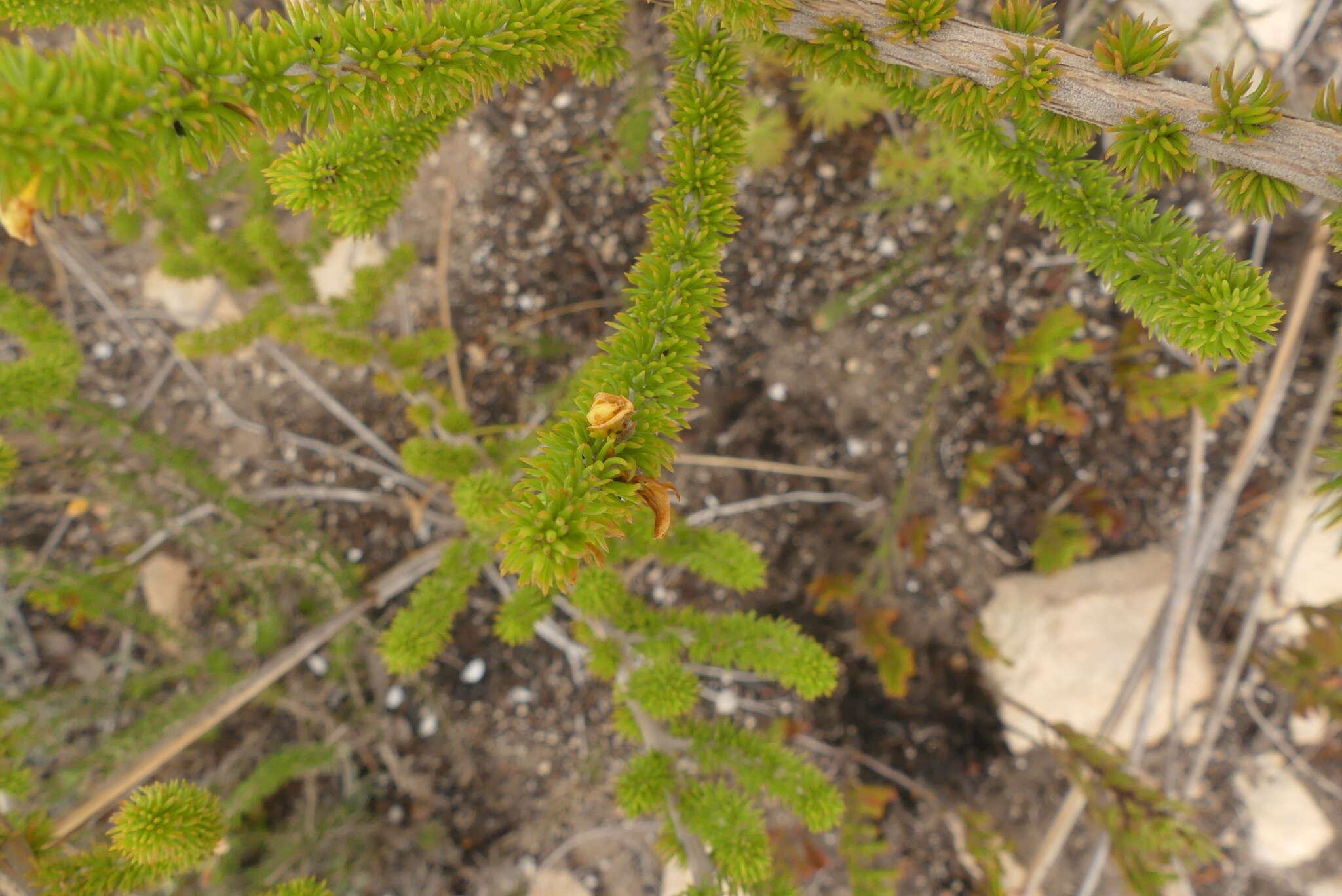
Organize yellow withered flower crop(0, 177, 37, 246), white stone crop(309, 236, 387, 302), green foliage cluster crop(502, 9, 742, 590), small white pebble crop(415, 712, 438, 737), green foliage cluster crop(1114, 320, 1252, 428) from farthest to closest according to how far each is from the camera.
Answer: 1. white stone crop(309, 236, 387, 302)
2. small white pebble crop(415, 712, 438, 737)
3. green foliage cluster crop(1114, 320, 1252, 428)
4. green foliage cluster crop(502, 9, 742, 590)
5. yellow withered flower crop(0, 177, 37, 246)

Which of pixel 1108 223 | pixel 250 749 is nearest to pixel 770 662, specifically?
pixel 1108 223

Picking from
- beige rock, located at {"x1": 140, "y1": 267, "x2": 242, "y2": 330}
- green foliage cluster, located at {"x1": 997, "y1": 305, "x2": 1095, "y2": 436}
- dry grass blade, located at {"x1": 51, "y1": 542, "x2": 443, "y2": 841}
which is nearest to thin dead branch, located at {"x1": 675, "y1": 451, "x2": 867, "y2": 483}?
green foliage cluster, located at {"x1": 997, "y1": 305, "x2": 1095, "y2": 436}

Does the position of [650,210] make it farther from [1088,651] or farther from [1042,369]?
[1088,651]

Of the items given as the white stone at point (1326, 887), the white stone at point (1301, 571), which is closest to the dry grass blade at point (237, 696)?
the white stone at point (1301, 571)

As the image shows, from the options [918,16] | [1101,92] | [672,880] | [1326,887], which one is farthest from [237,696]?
[1326,887]

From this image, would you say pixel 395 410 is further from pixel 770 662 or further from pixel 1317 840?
pixel 1317 840

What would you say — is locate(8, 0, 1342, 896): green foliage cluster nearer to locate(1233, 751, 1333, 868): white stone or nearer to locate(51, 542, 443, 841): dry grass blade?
locate(51, 542, 443, 841): dry grass blade
